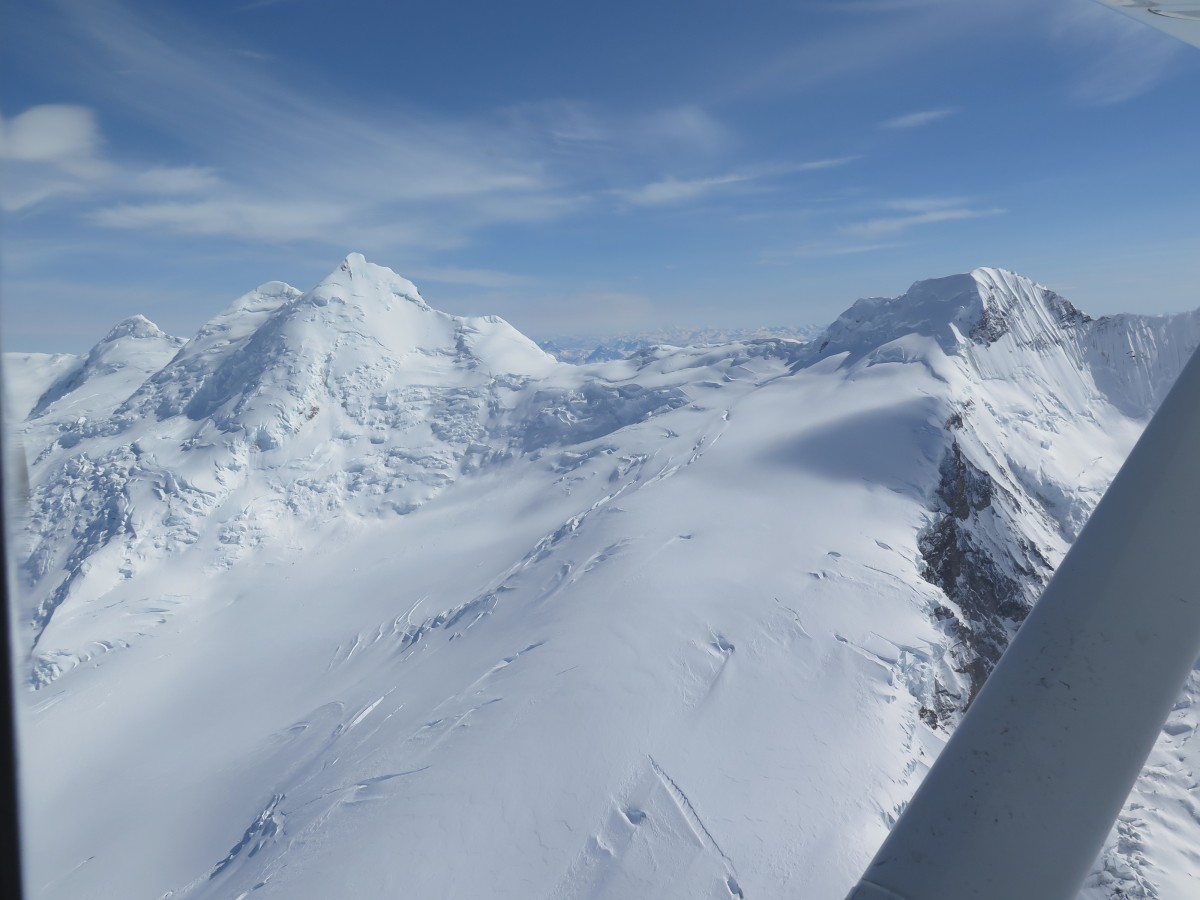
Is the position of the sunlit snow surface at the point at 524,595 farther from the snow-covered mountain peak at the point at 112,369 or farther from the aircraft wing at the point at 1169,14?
the snow-covered mountain peak at the point at 112,369

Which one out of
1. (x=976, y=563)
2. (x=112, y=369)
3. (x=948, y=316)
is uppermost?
(x=948, y=316)

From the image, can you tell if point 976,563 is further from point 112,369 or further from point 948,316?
point 112,369

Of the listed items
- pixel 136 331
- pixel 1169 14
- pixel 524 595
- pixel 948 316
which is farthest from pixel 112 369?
pixel 1169 14

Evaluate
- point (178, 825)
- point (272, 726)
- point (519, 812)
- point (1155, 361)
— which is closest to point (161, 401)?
point (272, 726)

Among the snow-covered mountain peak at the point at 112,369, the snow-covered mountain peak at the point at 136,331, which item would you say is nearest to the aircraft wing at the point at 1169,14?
the snow-covered mountain peak at the point at 112,369

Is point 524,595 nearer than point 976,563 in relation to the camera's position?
Yes

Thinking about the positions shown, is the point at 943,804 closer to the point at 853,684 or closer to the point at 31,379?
the point at 853,684
